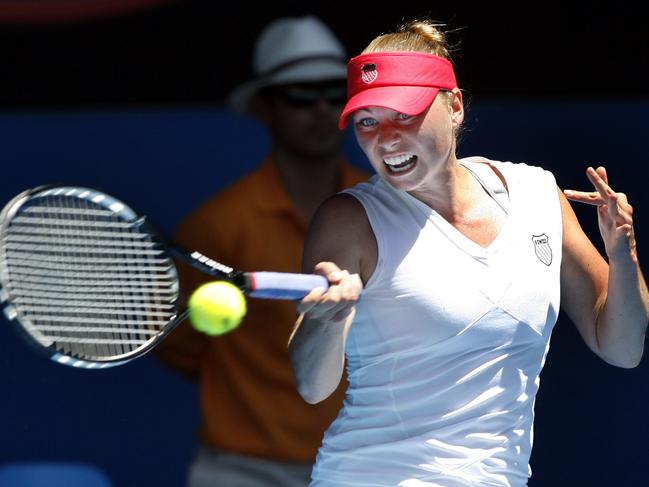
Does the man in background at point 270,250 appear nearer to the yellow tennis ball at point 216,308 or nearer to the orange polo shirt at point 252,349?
the orange polo shirt at point 252,349

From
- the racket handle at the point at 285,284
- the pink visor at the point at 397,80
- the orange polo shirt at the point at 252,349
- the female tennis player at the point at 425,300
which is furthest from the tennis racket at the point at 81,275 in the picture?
the orange polo shirt at the point at 252,349

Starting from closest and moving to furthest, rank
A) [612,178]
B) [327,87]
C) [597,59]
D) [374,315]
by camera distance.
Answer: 1. [374,315]
2. [612,178]
3. [327,87]
4. [597,59]

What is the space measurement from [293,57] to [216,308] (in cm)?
200

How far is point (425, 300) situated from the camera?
2715 mm

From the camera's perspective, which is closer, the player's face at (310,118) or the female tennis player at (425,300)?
the female tennis player at (425,300)

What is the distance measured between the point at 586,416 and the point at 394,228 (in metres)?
1.67

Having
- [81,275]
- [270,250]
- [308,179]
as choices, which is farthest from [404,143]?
[308,179]

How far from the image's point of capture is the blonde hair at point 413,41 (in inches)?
113

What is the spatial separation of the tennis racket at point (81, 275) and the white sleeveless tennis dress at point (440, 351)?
0.22 m

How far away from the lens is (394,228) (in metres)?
2.77

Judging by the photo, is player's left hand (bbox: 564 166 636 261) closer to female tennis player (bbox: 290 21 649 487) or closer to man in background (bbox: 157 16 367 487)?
female tennis player (bbox: 290 21 649 487)

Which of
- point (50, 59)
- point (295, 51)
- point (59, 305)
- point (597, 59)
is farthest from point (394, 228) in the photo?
point (50, 59)

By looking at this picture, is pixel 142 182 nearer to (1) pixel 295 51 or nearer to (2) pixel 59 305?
(1) pixel 295 51

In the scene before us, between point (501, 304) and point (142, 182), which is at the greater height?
point (142, 182)
